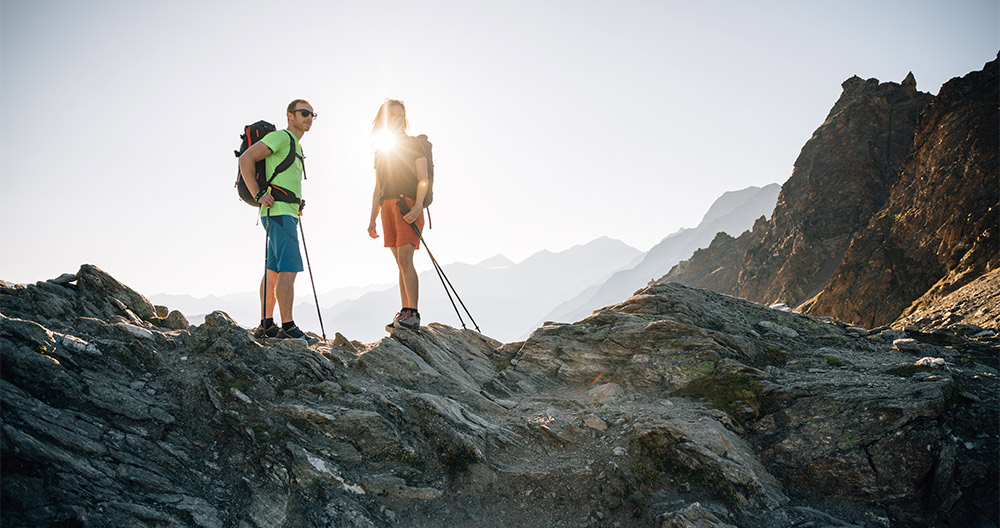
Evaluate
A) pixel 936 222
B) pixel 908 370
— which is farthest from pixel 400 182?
pixel 936 222

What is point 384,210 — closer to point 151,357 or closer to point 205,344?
point 205,344

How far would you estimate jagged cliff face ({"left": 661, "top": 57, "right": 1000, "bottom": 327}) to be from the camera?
28.2 metres

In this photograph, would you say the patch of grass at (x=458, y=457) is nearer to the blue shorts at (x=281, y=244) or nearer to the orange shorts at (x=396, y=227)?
the blue shorts at (x=281, y=244)

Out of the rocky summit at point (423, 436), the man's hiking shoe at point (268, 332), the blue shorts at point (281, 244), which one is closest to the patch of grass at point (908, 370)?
the rocky summit at point (423, 436)

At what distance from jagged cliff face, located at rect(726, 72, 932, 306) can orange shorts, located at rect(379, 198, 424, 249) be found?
57.9m

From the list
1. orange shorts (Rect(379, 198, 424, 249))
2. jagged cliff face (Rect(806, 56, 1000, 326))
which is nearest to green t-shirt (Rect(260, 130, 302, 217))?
orange shorts (Rect(379, 198, 424, 249))

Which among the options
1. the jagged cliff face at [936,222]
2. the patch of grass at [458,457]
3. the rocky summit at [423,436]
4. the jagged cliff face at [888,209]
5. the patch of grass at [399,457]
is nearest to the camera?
the rocky summit at [423,436]

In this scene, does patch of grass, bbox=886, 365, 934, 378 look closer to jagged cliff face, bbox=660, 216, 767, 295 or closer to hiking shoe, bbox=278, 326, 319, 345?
hiking shoe, bbox=278, 326, 319, 345

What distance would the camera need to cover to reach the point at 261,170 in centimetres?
812

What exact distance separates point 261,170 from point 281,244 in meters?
1.45

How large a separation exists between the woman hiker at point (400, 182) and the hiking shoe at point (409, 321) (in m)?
0.08

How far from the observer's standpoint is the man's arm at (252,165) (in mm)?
7820

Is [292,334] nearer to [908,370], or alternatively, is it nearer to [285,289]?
[285,289]

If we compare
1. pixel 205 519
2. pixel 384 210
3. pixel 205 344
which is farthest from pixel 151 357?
pixel 384 210
